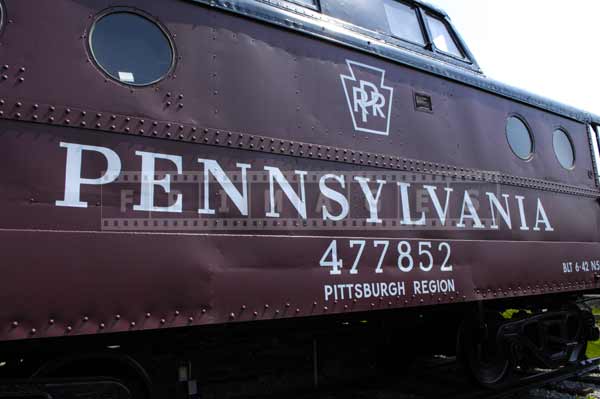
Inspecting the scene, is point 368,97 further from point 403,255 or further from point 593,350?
point 593,350

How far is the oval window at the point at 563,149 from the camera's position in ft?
17.3

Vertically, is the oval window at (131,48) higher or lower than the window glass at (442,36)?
lower

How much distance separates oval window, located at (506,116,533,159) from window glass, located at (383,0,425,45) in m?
1.18

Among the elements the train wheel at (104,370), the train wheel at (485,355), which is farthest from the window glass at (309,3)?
the train wheel at (485,355)

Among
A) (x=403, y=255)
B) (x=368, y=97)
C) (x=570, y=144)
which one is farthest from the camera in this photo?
(x=570, y=144)

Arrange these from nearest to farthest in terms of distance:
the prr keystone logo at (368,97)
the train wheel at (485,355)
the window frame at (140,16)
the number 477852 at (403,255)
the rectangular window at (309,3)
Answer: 1. the window frame at (140,16)
2. the number 477852 at (403,255)
3. the prr keystone logo at (368,97)
4. the rectangular window at (309,3)
5. the train wheel at (485,355)

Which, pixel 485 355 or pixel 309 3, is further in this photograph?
pixel 485 355

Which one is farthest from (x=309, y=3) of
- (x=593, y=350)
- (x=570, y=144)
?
(x=593, y=350)

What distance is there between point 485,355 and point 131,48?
4532 mm

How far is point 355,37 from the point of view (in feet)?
11.9

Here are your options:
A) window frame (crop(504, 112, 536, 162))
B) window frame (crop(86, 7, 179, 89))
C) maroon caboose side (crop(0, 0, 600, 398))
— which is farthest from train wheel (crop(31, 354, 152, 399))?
window frame (crop(504, 112, 536, 162))

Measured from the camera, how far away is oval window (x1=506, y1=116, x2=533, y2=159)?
472 cm

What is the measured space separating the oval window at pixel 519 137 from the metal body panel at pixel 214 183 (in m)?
0.54

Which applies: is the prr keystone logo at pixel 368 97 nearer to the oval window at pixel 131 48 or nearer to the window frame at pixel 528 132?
the oval window at pixel 131 48
